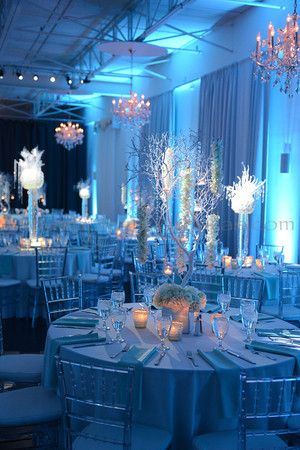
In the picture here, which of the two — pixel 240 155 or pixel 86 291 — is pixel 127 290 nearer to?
pixel 86 291

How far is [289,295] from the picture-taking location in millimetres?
5988

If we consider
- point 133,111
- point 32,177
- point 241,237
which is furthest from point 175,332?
point 133,111

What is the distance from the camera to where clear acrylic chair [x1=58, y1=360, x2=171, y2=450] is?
2551mm

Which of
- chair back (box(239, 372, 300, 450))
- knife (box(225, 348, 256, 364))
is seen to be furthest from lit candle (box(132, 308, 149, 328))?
chair back (box(239, 372, 300, 450))

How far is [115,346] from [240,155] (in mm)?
7346

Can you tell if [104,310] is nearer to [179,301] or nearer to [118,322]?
[118,322]

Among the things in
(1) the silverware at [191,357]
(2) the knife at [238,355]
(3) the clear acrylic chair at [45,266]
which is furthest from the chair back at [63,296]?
(2) the knife at [238,355]

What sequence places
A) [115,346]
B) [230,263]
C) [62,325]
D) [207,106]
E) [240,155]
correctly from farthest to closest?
→ [207,106] < [240,155] < [230,263] < [62,325] < [115,346]

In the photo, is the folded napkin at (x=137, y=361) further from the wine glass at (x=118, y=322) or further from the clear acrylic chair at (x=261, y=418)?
the clear acrylic chair at (x=261, y=418)

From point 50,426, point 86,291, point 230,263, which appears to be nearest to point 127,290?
point 86,291

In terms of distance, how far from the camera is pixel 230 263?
262 inches

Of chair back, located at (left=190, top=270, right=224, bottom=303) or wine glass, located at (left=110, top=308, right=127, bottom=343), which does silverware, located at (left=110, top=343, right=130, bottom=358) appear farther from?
chair back, located at (left=190, top=270, right=224, bottom=303)

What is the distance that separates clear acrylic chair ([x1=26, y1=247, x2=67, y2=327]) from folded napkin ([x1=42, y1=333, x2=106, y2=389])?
138 inches

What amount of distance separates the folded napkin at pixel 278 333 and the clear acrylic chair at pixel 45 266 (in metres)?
3.72
